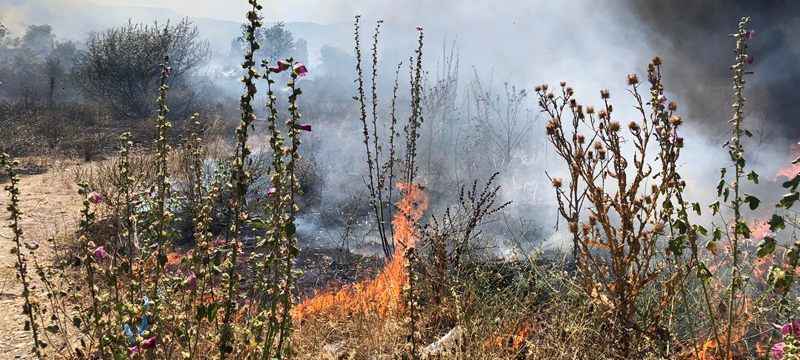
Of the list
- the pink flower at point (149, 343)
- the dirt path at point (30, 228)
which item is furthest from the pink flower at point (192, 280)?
the dirt path at point (30, 228)

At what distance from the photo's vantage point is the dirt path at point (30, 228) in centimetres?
389

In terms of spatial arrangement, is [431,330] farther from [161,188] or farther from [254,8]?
[254,8]

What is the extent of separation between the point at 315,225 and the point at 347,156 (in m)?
4.51

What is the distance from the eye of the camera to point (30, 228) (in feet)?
21.0

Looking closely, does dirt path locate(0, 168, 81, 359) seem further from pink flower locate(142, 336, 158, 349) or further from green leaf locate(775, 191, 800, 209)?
green leaf locate(775, 191, 800, 209)

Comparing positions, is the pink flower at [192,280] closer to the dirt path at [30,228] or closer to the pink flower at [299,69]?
the pink flower at [299,69]

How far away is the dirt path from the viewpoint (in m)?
3.89

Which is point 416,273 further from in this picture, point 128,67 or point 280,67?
point 128,67

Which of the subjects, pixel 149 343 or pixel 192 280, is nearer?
pixel 149 343

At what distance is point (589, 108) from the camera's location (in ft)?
8.38

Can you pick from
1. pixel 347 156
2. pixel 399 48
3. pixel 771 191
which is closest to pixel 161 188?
pixel 771 191

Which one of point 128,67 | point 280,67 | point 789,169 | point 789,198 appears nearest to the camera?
point 789,198

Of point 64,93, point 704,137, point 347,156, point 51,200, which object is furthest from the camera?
point 64,93

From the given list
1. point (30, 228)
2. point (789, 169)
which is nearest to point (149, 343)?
point (30, 228)
